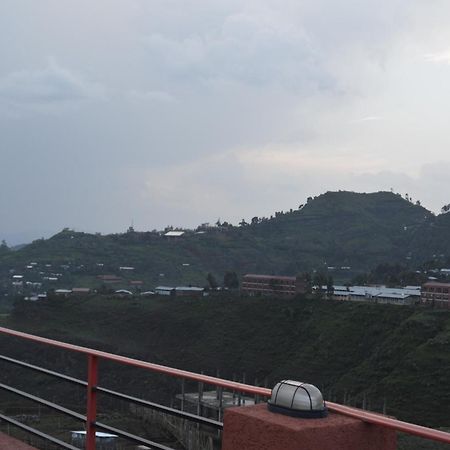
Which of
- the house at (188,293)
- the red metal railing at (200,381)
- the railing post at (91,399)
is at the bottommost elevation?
the house at (188,293)

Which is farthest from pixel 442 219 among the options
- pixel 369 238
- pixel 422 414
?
pixel 422 414

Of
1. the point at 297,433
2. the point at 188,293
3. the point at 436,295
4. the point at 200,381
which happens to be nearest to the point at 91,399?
the point at 200,381

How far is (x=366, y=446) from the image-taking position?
1815 millimetres

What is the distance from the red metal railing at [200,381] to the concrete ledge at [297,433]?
0.11 feet

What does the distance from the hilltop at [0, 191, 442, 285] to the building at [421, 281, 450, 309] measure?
3461 cm

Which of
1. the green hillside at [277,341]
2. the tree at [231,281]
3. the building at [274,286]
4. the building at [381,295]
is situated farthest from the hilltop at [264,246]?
the building at [381,295]

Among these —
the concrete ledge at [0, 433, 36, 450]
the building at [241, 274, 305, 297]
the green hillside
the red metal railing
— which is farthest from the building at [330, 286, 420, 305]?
the red metal railing

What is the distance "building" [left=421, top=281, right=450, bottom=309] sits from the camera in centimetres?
4159

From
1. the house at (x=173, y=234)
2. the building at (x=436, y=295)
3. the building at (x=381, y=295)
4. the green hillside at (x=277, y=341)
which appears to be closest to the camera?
the green hillside at (x=277, y=341)

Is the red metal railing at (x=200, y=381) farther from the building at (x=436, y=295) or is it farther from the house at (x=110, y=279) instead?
the house at (x=110, y=279)

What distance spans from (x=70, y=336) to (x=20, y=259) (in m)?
44.2

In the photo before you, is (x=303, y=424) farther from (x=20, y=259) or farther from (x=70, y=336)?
(x=20, y=259)

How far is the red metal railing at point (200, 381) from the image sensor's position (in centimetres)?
161

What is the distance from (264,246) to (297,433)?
88.7 m
